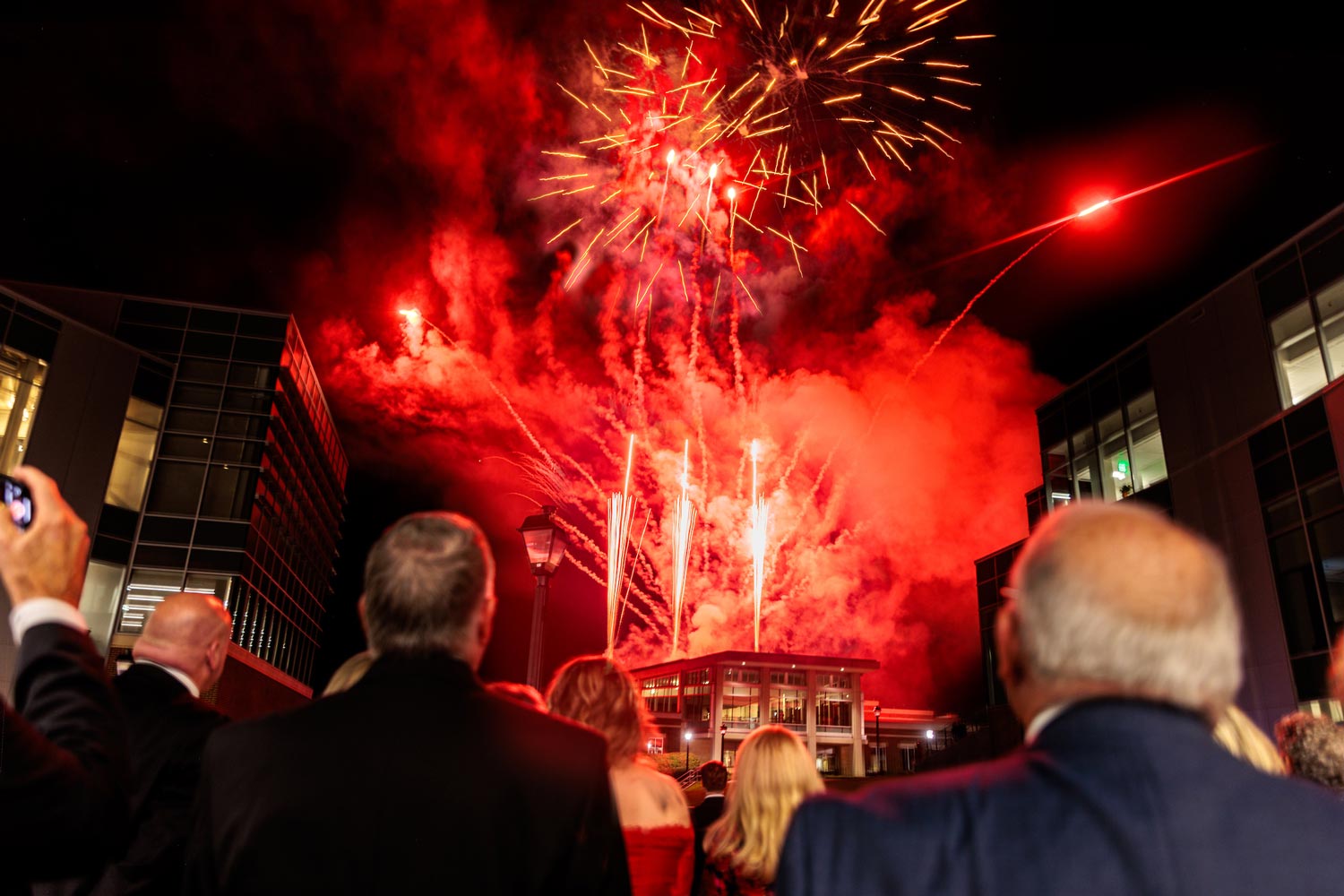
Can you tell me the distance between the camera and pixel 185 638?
13.5 ft

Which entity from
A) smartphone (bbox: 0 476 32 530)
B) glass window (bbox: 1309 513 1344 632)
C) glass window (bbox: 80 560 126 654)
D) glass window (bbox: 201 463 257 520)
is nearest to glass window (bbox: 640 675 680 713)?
glass window (bbox: 201 463 257 520)

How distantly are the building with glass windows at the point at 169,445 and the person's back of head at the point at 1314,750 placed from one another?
28178 millimetres

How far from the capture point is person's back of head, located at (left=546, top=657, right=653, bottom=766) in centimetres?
414

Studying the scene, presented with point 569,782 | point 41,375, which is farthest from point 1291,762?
point 41,375

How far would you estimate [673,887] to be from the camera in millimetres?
4238

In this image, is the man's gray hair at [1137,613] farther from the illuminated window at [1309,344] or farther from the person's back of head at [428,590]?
the illuminated window at [1309,344]

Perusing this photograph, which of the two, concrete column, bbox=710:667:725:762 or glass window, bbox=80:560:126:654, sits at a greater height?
glass window, bbox=80:560:126:654

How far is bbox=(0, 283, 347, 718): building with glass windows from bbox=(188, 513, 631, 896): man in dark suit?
1090 inches

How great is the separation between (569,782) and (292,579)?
4072 cm

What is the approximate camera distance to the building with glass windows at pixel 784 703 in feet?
202

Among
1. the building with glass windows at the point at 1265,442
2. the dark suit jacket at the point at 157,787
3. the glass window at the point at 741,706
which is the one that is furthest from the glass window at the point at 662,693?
the dark suit jacket at the point at 157,787

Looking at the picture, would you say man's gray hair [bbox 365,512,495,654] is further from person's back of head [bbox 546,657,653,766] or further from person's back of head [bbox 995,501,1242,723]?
person's back of head [bbox 546,657,653,766]

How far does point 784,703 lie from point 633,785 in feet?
204

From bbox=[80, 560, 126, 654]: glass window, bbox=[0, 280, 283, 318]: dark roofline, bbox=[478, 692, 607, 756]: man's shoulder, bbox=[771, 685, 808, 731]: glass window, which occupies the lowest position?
bbox=[478, 692, 607, 756]: man's shoulder
